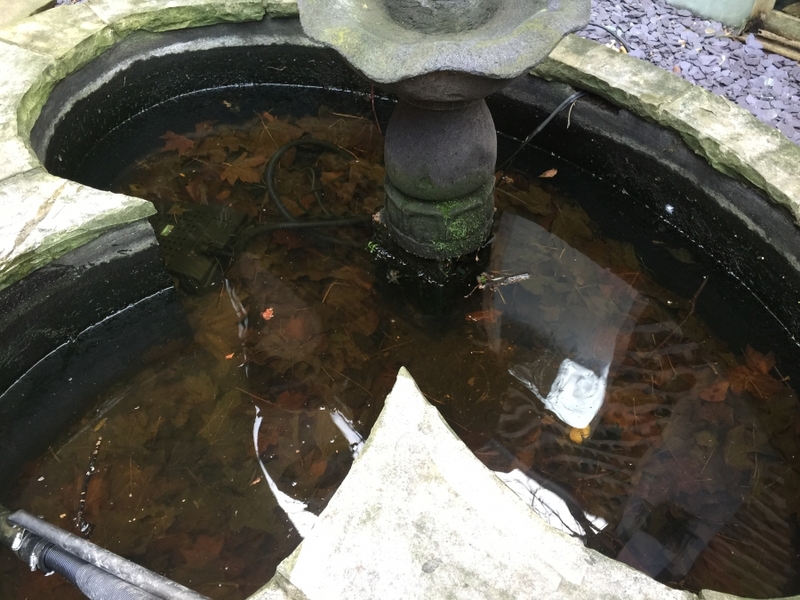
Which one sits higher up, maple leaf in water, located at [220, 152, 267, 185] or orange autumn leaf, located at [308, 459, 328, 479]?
maple leaf in water, located at [220, 152, 267, 185]

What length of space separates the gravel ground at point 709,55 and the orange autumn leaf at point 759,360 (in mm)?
1278

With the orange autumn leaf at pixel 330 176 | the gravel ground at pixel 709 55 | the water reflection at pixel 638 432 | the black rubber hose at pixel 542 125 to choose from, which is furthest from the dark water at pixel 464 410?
the gravel ground at pixel 709 55

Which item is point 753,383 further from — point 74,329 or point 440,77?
point 74,329

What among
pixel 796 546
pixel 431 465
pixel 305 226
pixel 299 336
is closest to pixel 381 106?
pixel 305 226

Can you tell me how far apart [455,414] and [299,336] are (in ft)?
2.45

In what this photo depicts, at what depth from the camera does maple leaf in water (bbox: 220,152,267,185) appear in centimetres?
330

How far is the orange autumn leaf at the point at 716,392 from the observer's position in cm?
243

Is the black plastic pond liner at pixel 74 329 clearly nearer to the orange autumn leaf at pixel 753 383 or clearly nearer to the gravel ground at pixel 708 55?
the orange autumn leaf at pixel 753 383

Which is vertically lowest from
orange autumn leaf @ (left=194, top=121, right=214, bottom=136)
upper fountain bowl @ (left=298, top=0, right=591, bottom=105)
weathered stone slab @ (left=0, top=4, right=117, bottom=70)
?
orange autumn leaf @ (left=194, top=121, right=214, bottom=136)

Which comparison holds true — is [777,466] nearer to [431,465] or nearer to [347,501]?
[431,465]

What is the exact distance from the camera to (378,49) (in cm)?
189

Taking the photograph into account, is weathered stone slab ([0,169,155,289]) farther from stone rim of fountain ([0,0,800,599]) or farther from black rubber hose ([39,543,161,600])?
black rubber hose ([39,543,161,600])

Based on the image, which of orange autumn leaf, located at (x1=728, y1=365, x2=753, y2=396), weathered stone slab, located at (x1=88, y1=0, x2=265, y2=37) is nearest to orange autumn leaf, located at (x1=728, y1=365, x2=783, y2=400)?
orange autumn leaf, located at (x1=728, y1=365, x2=753, y2=396)

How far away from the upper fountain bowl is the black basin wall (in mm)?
1179
